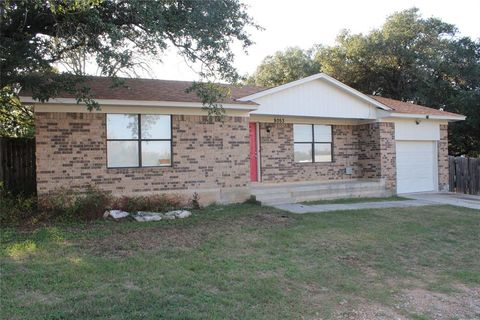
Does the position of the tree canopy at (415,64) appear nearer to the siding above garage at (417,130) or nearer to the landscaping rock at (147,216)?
the siding above garage at (417,130)

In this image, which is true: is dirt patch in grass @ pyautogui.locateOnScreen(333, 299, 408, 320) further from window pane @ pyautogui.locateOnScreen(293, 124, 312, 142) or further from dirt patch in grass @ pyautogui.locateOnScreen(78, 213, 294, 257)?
window pane @ pyautogui.locateOnScreen(293, 124, 312, 142)

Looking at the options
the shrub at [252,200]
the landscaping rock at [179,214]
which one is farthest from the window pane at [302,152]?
the landscaping rock at [179,214]

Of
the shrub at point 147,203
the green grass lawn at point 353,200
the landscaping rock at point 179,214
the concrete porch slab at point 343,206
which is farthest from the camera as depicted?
the green grass lawn at point 353,200

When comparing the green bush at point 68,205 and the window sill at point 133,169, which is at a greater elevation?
the window sill at point 133,169

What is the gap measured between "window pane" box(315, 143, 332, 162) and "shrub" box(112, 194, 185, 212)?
6513 millimetres

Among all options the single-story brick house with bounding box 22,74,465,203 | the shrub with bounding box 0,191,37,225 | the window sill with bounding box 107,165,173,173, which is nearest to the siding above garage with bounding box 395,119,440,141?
the single-story brick house with bounding box 22,74,465,203

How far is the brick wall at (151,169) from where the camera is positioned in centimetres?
1071

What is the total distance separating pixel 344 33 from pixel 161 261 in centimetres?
2466

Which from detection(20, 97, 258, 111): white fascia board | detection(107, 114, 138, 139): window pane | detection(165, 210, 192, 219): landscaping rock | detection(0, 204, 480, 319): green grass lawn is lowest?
detection(0, 204, 480, 319): green grass lawn

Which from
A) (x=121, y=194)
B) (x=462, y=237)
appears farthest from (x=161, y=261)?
(x=462, y=237)

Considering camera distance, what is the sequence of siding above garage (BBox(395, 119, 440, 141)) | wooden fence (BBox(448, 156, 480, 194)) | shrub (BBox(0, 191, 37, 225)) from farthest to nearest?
1. wooden fence (BBox(448, 156, 480, 194))
2. siding above garage (BBox(395, 119, 440, 141))
3. shrub (BBox(0, 191, 37, 225))

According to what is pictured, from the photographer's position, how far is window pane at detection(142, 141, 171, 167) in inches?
468

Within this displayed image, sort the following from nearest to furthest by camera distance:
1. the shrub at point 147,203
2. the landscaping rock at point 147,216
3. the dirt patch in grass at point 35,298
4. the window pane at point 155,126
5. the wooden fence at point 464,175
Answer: the dirt patch in grass at point 35,298, the landscaping rock at point 147,216, the shrub at point 147,203, the window pane at point 155,126, the wooden fence at point 464,175

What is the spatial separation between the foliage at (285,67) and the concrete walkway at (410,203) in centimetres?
1726
